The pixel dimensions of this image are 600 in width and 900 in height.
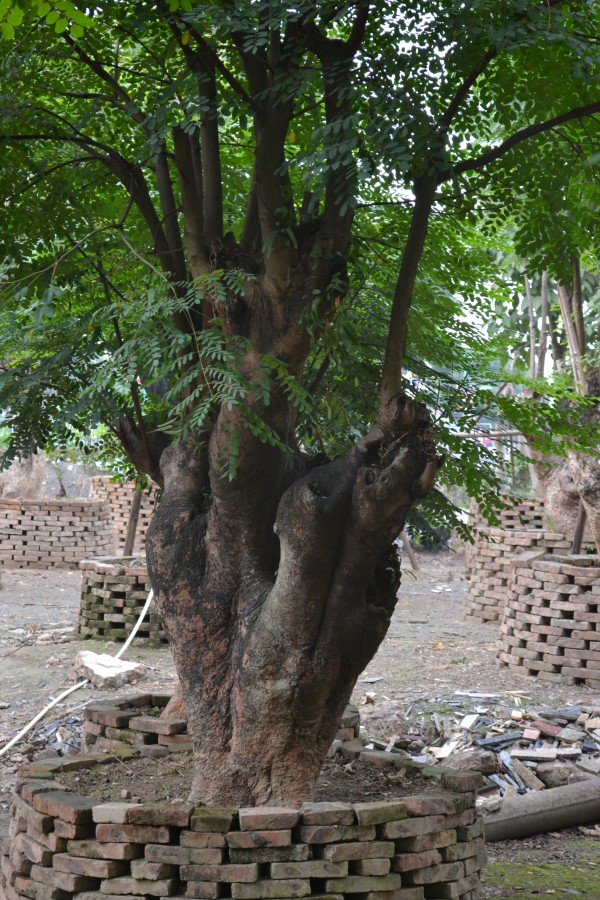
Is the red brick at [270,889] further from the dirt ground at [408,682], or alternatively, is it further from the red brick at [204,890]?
the dirt ground at [408,682]

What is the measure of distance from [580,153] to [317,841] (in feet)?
11.3

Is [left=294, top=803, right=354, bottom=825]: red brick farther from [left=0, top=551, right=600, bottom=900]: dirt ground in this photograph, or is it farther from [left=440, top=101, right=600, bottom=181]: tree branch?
[left=440, top=101, right=600, bottom=181]: tree branch

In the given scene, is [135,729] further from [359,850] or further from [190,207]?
[190,207]

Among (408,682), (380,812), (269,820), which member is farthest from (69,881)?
(408,682)

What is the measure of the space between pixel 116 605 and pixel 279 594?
7535 mm

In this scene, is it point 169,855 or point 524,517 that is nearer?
point 169,855

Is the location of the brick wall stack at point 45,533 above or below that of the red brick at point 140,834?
above

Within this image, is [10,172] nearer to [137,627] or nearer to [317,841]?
[317,841]

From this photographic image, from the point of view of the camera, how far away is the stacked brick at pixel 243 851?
3.76 meters

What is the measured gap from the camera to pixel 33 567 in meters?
18.2

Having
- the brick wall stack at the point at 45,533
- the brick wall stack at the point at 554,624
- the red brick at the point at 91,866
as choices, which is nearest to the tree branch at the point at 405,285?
the red brick at the point at 91,866

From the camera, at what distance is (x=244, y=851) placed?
12.4 ft

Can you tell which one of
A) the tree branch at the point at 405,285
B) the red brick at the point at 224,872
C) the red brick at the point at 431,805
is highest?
the tree branch at the point at 405,285

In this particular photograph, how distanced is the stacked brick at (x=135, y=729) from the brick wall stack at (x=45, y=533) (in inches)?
504
